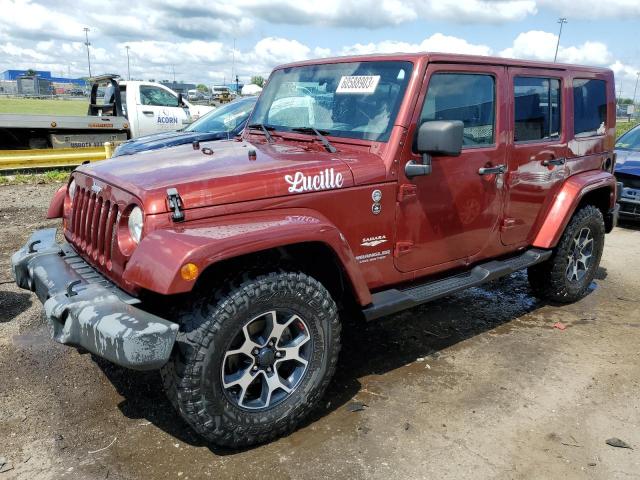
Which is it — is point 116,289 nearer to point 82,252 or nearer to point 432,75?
point 82,252

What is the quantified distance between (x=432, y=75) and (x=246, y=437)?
2360 mm

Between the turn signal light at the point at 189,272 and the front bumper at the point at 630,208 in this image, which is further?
the front bumper at the point at 630,208

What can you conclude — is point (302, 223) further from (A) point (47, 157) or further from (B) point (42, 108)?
(B) point (42, 108)

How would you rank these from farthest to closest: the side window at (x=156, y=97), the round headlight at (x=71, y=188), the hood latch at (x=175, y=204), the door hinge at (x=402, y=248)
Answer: the side window at (x=156, y=97), the round headlight at (x=71, y=188), the door hinge at (x=402, y=248), the hood latch at (x=175, y=204)

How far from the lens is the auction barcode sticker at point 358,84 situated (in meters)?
3.41

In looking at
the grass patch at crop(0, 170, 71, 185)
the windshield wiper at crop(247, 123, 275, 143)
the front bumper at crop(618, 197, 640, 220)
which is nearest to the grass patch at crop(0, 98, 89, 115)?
the grass patch at crop(0, 170, 71, 185)

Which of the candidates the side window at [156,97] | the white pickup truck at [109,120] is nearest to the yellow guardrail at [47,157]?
the white pickup truck at [109,120]

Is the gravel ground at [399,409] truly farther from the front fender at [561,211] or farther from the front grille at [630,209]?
the front grille at [630,209]

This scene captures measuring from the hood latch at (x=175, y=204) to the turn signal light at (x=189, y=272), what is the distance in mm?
313

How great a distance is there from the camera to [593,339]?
4273 mm

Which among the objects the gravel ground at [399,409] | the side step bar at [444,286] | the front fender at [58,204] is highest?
the front fender at [58,204]

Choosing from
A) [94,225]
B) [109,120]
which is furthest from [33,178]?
[94,225]

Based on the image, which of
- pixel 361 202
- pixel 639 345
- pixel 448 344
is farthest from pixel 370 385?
pixel 639 345

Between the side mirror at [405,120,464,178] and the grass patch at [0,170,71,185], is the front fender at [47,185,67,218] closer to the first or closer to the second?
the side mirror at [405,120,464,178]
